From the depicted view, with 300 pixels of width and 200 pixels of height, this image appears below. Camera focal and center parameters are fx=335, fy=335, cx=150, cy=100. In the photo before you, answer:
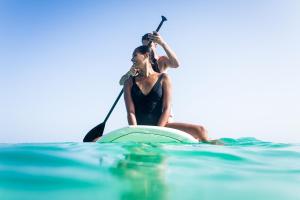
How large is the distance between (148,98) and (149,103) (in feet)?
0.30

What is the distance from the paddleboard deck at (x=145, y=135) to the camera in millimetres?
4895

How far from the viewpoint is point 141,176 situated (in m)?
2.41

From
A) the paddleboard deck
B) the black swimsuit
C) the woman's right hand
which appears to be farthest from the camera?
the woman's right hand

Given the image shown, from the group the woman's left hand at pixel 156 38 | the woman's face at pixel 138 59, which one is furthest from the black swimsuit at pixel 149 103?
the woman's left hand at pixel 156 38

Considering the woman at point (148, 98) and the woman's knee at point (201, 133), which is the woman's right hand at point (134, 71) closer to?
the woman at point (148, 98)

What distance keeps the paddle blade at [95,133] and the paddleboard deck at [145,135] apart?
69.7 inches

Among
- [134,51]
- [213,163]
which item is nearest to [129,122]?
[134,51]

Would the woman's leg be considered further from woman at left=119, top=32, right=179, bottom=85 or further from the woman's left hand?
the woman's left hand

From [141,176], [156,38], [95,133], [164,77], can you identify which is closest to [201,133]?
[164,77]

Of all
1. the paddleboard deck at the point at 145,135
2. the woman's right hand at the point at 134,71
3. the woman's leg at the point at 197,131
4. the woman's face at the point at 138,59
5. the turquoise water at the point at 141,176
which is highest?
the woman's face at the point at 138,59

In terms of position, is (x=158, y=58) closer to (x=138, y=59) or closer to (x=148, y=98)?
(x=138, y=59)

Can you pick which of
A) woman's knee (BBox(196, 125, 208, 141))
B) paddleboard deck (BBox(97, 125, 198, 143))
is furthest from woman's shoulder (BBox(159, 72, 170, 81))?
paddleboard deck (BBox(97, 125, 198, 143))

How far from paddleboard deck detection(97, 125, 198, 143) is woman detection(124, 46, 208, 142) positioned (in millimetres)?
635

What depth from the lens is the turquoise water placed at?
6.68ft
